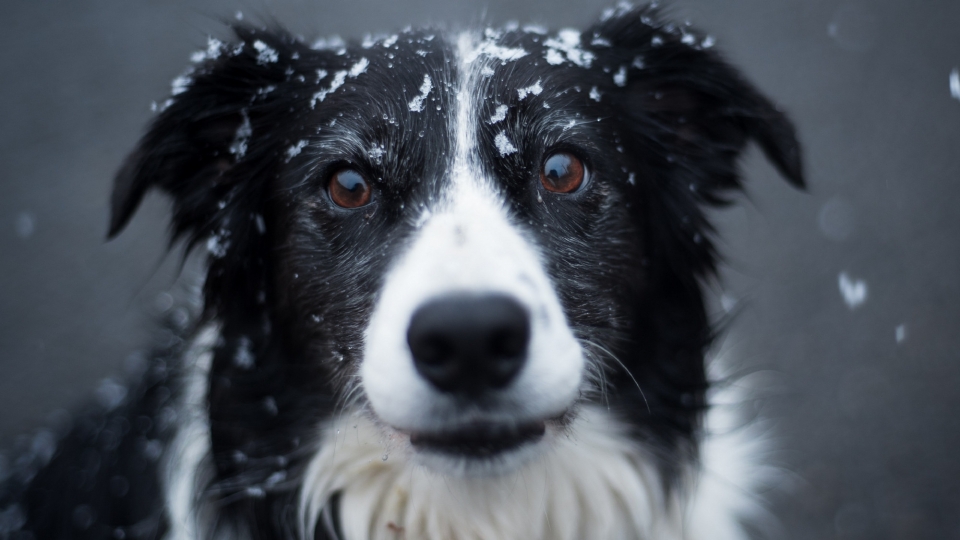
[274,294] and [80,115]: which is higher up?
[80,115]

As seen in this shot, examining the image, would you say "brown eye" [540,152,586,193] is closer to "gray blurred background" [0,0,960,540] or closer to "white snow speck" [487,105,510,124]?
"white snow speck" [487,105,510,124]

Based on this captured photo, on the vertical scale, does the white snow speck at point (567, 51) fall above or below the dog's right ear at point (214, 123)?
above

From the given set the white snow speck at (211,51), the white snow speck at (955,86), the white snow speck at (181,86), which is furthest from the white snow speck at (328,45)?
the white snow speck at (955,86)

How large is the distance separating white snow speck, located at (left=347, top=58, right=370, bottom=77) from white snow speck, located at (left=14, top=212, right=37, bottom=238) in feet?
11.0

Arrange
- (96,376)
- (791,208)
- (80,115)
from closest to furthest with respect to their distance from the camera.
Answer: (96,376) < (791,208) < (80,115)

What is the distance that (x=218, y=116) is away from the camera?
7.37ft

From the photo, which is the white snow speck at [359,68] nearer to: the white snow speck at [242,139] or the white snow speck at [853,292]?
the white snow speck at [242,139]

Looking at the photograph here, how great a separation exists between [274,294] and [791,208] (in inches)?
131

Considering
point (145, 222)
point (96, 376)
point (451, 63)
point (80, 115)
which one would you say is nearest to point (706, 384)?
point (451, 63)

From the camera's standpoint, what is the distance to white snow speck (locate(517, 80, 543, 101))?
193 cm

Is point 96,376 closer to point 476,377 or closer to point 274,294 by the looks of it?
point 274,294

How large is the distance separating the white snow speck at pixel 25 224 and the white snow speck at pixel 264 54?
Result: 121 inches

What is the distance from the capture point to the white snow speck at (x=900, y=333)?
354cm

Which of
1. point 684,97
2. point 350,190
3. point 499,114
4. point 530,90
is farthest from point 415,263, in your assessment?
point 684,97
